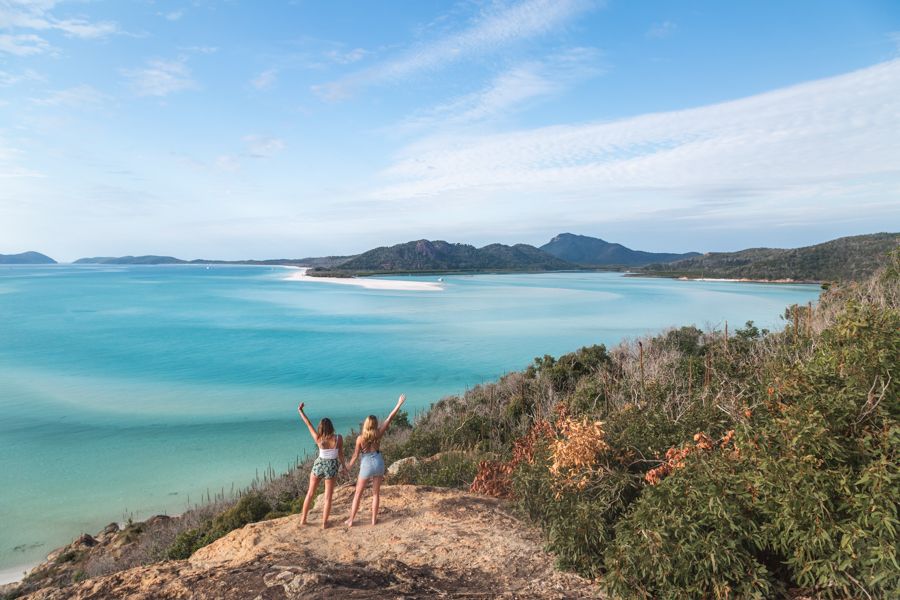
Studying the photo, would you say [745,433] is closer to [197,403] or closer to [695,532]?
[695,532]

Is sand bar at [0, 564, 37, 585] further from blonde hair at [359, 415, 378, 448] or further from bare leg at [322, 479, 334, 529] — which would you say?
blonde hair at [359, 415, 378, 448]

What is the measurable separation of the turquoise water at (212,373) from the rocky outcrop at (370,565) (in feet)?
24.9

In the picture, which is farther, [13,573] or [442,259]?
[442,259]

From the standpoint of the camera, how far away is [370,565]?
5547 mm

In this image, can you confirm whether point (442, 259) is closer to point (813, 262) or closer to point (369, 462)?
point (813, 262)

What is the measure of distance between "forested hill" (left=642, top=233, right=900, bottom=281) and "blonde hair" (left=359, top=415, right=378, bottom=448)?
139ft

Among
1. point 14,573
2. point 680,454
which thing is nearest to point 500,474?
point 680,454

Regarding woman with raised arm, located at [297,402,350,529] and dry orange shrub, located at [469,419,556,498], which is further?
dry orange shrub, located at [469,419,556,498]

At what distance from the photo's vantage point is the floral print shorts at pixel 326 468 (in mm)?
6594

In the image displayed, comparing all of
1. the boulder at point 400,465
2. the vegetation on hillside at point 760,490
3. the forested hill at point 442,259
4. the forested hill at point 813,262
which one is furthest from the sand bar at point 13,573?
the forested hill at point 442,259

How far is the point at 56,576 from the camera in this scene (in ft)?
29.3

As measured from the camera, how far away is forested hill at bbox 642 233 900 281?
54.5m

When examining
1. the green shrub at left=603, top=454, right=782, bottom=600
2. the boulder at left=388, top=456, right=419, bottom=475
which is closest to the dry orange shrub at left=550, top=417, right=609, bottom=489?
the green shrub at left=603, top=454, right=782, bottom=600

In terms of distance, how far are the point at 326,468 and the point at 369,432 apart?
746 millimetres
